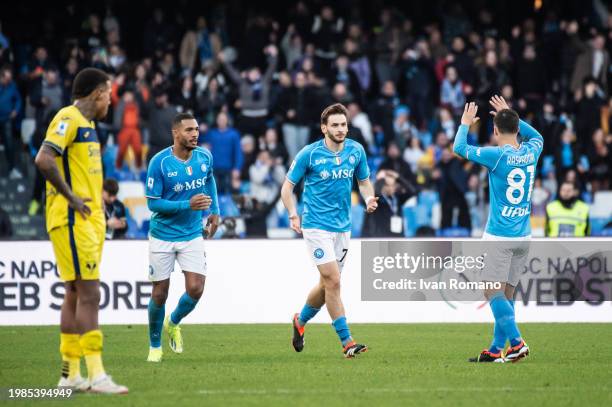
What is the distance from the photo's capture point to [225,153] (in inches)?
844

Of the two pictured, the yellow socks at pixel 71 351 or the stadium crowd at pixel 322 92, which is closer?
the yellow socks at pixel 71 351

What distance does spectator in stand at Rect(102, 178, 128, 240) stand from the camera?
16.7 m

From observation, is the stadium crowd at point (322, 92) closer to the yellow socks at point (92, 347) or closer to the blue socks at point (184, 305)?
the blue socks at point (184, 305)

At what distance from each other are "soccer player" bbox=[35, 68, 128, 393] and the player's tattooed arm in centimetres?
1

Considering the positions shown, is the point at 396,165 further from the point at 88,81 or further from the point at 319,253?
the point at 88,81

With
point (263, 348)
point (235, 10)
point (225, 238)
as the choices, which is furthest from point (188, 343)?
point (235, 10)

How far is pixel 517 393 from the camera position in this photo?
29.8ft

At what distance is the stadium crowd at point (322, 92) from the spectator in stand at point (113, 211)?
339 centimetres

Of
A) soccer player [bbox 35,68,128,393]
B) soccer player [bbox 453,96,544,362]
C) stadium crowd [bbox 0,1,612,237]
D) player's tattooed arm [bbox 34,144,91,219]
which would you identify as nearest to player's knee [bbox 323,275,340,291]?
soccer player [bbox 453,96,544,362]

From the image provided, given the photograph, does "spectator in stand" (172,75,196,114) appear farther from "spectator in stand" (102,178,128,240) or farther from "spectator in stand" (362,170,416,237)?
"spectator in stand" (102,178,128,240)

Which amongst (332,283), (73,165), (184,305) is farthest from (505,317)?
(73,165)

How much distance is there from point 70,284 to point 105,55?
51.2 ft

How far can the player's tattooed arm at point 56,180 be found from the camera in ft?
27.7

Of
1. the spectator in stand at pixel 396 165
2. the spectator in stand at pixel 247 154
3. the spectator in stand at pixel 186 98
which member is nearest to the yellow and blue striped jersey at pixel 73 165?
the spectator in stand at pixel 396 165
